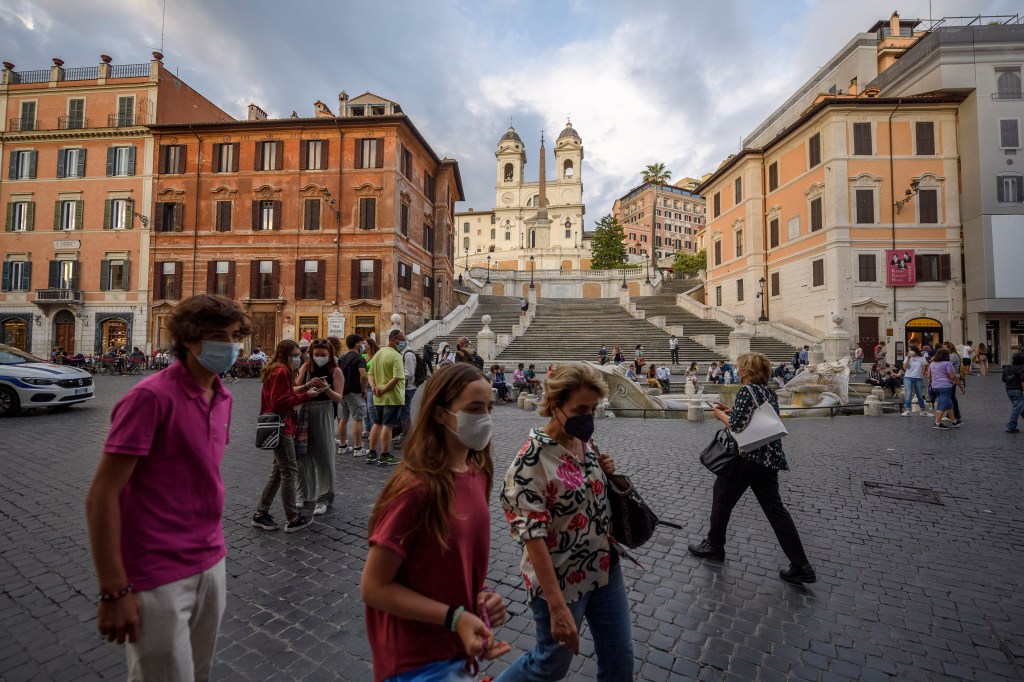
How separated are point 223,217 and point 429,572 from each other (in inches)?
1310

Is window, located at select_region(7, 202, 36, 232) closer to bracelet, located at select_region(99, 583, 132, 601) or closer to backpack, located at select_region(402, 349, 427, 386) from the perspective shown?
backpack, located at select_region(402, 349, 427, 386)

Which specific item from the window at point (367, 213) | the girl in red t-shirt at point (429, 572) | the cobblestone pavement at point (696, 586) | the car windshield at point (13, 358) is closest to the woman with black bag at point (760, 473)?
the cobblestone pavement at point (696, 586)

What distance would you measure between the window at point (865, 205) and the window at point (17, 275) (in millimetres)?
48176

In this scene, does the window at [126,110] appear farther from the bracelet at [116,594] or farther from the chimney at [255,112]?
the bracelet at [116,594]

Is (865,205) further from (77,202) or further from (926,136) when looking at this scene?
(77,202)

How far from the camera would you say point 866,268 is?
86.8 ft

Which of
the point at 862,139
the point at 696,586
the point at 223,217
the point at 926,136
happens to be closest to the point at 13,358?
the point at 696,586

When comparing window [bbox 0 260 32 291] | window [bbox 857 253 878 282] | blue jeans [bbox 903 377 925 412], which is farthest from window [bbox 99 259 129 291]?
window [bbox 857 253 878 282]

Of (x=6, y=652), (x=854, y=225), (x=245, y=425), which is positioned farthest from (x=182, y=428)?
(x=854, y=225)

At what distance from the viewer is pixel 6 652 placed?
111 inches

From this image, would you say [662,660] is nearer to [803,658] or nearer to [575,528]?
[803,658]

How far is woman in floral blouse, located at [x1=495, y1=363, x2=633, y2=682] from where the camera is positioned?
195cm

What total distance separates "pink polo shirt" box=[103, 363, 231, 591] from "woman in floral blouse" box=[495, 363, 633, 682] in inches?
45.0

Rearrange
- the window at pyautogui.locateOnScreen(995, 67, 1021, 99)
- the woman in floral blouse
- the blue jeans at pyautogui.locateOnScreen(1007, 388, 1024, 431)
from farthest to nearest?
the window at pyautogui.locateOnScreen(995, 67, 1021, 99) → the blue jeans at pyautogui.locateOnScreen(1007, 388, 1024, 431) → the woman in floral blouse
